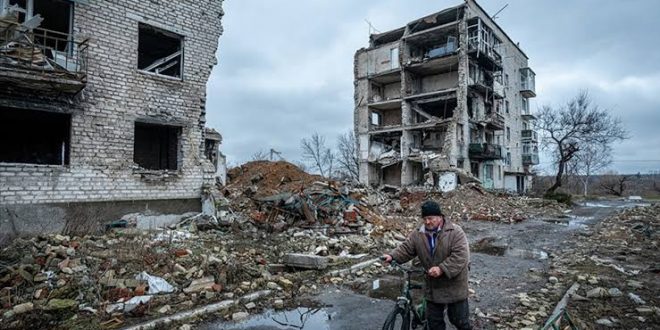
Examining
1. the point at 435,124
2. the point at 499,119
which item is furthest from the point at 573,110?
the point at 435,124

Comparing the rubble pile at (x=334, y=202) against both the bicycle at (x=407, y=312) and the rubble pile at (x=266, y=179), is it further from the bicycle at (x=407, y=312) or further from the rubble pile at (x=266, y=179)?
the bicycle at (x=407, y=312)

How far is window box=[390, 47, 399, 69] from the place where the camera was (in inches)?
1200

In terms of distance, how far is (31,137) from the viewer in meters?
9.95

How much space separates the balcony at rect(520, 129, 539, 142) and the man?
4035 cm

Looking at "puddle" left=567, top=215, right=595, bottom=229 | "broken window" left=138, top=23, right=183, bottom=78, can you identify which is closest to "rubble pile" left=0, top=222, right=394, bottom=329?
"broken window" left=138, top=23, right=183, bottom=78

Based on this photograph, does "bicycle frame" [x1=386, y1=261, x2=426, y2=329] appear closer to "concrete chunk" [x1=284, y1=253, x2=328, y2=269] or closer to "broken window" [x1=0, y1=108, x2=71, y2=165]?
"concrete chunk" [x1=284, y1=253, x2=328, y2=269]

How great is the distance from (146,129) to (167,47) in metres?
2.79

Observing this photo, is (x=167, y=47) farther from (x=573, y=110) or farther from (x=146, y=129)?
(x=573, y=110)

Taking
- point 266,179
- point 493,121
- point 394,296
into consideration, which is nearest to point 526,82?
point 493,121

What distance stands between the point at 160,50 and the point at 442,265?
38.8 ft

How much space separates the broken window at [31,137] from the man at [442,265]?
399 inches

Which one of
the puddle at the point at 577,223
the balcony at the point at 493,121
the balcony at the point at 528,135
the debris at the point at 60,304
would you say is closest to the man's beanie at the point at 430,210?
the debris at the point at 60,304

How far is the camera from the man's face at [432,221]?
3513 millimetres

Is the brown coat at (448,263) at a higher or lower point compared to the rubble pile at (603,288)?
higher
